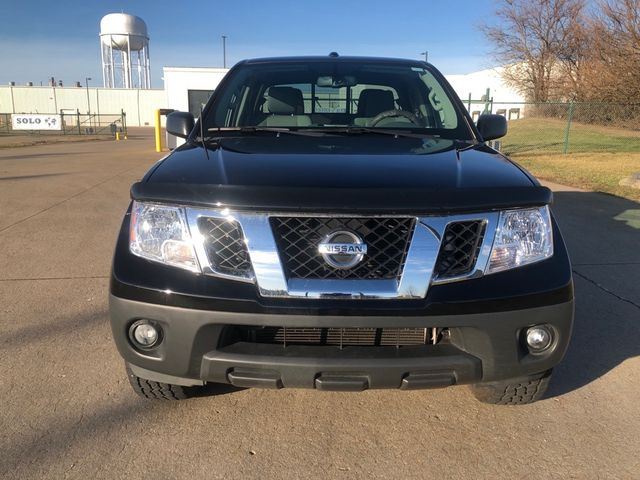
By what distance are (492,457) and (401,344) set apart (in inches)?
26.5

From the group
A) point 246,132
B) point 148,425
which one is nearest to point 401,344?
point 148,425

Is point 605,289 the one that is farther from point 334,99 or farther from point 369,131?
point 334,99

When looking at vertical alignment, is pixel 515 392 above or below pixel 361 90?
below

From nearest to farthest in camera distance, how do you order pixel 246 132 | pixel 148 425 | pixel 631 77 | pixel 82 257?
pixel 148 425, pixel 246 132, pixel 82 257, pixel 631 77

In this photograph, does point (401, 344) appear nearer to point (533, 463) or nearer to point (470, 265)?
point (470, 265)

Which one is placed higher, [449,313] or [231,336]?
[449,313]

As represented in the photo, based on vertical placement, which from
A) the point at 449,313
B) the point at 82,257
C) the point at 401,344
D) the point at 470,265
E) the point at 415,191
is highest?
the point at 415,191

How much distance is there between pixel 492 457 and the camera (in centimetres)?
231

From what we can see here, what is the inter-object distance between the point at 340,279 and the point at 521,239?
0.78 m

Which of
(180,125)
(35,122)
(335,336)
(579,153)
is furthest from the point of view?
(35,122)

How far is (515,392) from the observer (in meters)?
2.56

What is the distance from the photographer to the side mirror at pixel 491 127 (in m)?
3.39

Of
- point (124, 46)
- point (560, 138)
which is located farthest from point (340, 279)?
point (124, 46)

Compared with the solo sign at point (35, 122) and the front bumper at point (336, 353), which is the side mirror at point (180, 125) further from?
the solo sign at point (35, 122)
